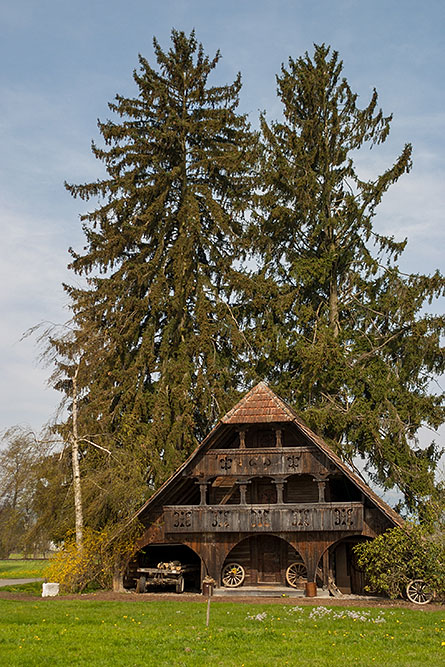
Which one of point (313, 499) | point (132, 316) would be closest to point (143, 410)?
point (132, 316)

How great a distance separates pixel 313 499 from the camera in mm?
23891

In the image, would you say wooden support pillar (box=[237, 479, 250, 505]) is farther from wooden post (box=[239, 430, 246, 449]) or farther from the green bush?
the green bush

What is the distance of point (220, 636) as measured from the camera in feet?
42.7

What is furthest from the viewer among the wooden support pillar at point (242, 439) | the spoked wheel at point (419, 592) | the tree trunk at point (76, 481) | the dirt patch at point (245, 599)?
the tree trunk at point (76, 481)

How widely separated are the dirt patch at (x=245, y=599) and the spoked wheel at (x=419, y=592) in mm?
302

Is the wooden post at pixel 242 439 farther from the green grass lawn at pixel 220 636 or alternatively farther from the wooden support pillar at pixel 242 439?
the green grass lawn at pixel 220 636

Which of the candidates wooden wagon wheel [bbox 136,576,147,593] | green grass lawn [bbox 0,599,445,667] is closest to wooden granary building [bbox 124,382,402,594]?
wooden wagon wheel [bbox 136,576,147,593]

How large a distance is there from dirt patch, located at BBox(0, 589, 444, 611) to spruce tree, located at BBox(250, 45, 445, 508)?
848cm

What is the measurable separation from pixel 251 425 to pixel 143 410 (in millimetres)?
6227

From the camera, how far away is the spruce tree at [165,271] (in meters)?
27.3

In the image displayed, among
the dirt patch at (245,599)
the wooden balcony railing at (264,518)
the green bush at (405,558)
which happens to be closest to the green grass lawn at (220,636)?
the dirt patch at (245,599)

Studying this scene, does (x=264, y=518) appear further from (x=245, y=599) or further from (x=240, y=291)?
(x=240, y=291)

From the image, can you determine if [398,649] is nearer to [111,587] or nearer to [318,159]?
[111,587]

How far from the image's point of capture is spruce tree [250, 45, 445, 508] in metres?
28.2
